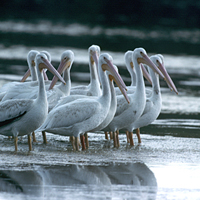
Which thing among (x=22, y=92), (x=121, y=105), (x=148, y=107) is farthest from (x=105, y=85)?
(x=22, y=92)

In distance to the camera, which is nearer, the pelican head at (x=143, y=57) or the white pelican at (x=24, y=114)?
the white pelican at (x=24, y=114)

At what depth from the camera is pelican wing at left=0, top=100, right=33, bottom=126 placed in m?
7.55

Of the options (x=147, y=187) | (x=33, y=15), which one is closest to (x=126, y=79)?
(x=147, y=187)

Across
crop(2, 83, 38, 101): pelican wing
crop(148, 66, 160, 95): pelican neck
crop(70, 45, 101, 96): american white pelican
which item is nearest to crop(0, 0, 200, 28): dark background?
crop(70, 45, 101, 96): american white pelican

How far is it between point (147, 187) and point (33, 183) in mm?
1234

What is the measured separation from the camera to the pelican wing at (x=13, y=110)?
7547 millimetres

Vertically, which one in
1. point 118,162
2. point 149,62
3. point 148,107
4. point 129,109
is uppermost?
point 149,62

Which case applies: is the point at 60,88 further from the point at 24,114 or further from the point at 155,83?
the point at 24,114

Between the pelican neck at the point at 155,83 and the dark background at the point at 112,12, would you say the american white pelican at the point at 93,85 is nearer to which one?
the pelican neck at the point at 155,83

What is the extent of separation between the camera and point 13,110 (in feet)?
24.8

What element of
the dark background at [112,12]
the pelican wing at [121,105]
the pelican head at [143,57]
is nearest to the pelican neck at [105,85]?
the pelican wing at [121,105]

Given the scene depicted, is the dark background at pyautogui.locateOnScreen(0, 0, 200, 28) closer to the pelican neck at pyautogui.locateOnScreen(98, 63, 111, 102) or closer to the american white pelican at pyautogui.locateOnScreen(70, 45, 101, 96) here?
the american white pelican at pyautogui.locateOnScreen(70, 45, 101, 96)

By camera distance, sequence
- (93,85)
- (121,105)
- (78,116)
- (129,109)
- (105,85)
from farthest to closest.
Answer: (93,85)
(121,105)
(129,109)
(105,85)
(78,116)

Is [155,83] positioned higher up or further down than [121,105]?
higher up
